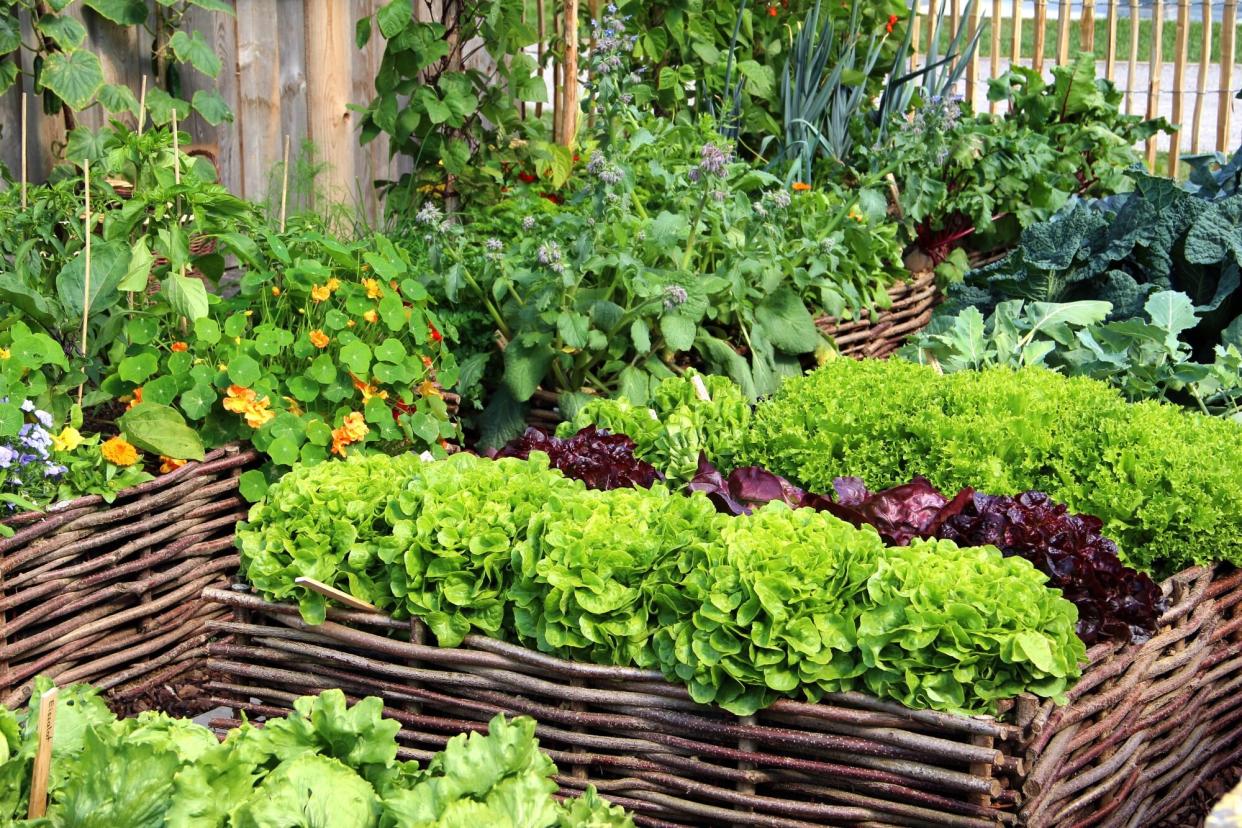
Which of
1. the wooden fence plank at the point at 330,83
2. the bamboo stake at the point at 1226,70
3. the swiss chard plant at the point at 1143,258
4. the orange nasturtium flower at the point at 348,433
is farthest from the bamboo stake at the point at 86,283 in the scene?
the bamboo stake at the point at 1226,70

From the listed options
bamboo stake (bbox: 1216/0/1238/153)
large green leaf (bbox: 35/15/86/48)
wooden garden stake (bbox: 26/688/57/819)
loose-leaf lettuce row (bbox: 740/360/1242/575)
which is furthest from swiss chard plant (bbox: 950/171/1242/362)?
wooden garden stake (bbox: 26/688/57/819)

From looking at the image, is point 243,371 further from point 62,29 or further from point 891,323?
point 891,323

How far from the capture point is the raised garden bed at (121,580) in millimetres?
3059

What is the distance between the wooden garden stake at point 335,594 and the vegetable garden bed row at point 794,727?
0.02 m

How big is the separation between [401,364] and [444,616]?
1.19 m

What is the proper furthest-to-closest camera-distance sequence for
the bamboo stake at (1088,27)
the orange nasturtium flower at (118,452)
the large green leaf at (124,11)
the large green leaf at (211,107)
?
the bamboo stake at (1088,27), the large green leaf at (211,107), the large green leaf at (124,11), the orange nasturtium flower at (118,452)

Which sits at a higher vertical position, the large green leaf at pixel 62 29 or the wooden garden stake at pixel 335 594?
the large green leaf at pixel 62 29

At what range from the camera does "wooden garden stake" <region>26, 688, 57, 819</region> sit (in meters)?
1.55

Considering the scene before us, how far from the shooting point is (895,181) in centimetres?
554

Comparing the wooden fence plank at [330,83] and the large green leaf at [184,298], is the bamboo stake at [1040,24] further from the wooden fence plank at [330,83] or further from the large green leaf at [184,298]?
the large green leaf at [184,298]

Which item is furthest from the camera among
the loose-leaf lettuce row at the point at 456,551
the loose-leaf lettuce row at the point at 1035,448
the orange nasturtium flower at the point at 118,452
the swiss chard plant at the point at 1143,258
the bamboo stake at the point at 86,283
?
the swiss chard plant at the point at 1143,258

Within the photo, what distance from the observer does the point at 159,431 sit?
3.27m

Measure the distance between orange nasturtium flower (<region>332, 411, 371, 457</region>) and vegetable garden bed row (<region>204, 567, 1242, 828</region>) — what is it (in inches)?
28.1

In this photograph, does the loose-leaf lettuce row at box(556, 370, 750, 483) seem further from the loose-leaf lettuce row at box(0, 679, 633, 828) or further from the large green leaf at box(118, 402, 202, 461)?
the loose-leaf lettuce row at box(0, 679, 633, 828)
